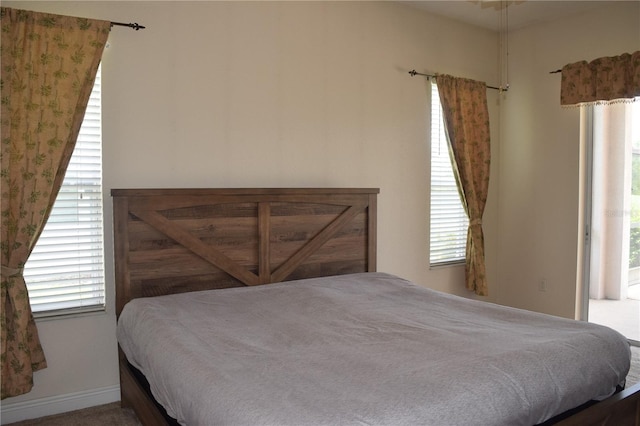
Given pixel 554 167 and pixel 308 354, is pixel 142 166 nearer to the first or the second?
pixel 308 354

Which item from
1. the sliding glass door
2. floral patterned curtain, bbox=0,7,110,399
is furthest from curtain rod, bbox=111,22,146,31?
the sliding glass door

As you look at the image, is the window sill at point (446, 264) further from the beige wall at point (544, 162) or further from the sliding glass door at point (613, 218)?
the sliding glass door at point (613, 218)

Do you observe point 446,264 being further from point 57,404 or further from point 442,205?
point 57,404

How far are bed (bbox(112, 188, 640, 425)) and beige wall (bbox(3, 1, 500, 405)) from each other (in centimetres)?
27

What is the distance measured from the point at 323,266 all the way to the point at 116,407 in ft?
5.30

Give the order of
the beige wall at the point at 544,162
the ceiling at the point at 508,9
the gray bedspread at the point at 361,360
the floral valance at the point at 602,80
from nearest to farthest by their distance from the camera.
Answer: the gray bedspread at the point at 361,360, the floral valance at the point at 602,80, the ceiling at the point at 508,9, the beige wall at the point at 544,162

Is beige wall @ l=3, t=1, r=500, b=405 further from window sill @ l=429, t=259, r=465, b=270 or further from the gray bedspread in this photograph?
the gray bedspread

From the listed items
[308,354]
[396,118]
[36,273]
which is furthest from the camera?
[396,118]

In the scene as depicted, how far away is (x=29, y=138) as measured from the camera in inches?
104

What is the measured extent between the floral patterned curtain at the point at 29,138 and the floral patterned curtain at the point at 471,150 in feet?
9.66

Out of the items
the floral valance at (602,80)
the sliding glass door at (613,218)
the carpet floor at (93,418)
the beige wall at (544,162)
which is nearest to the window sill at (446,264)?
the beige wall at (544,162)

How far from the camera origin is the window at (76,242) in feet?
9.24

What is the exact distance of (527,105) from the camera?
15.6ft

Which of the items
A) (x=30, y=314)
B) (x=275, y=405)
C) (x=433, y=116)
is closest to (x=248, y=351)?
(x=275, y=405)
